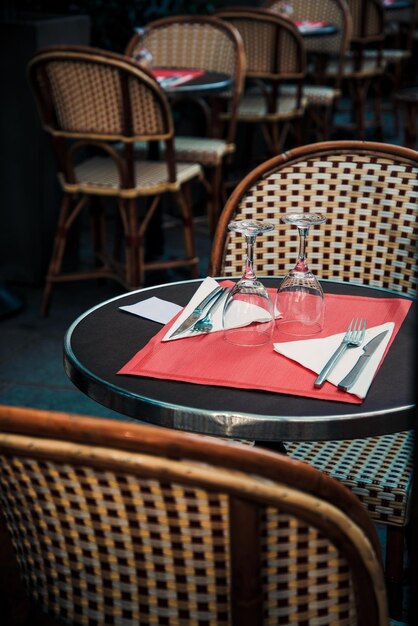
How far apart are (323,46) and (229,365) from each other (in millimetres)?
4835

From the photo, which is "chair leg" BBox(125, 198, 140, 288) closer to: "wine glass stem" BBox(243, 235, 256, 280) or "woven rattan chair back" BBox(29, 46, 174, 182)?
"woven rattan chair back" BBox(29, 46, 174, 182)

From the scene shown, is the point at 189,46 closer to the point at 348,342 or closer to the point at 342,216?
the point at 342,216

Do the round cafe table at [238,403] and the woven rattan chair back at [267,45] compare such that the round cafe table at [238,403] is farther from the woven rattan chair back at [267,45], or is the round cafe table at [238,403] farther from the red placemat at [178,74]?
the woven rattan chair back at [267,45]

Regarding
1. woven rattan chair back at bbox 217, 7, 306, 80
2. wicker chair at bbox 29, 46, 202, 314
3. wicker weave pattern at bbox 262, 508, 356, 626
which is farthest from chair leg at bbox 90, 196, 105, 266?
wicker weave pattern at bbox 262, 508, 356, 626

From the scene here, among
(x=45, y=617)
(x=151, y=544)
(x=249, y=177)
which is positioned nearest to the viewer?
(x=151, y=544)

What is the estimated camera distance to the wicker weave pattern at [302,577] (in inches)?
35.3

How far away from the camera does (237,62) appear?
4.09 meters

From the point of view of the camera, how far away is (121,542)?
3.10 ft

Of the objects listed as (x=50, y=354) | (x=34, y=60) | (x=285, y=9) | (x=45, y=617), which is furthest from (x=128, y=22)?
(x=45, y=617)

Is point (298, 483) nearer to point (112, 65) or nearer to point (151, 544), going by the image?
point (151, 544)

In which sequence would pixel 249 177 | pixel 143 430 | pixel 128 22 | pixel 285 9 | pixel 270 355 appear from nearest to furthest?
pixel 143 430 < pixel 270 355 < pixel 249 177 < pixel 128 22 < pixel 285 9

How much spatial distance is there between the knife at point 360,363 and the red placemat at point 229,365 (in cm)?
1

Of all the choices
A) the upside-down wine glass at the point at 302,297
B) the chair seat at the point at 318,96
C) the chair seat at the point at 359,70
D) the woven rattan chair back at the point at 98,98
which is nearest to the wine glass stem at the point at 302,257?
the upside-down wine glass at the point at 302,297

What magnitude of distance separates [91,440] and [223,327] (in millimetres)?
670
